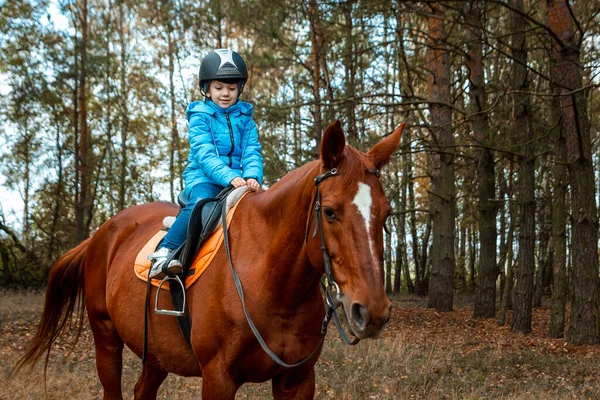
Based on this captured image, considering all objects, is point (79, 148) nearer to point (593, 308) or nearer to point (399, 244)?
point (399, 244)

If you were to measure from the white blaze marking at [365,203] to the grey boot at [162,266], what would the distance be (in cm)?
144

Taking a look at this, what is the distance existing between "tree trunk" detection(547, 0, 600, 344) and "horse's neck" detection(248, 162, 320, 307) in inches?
320

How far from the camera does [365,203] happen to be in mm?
2596

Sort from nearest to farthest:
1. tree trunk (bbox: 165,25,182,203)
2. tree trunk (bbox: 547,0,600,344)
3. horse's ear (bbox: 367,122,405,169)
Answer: horse's ear (bbox: 367,122,405,169)
tree trunk (bbox: 547,0,600,344)
tree trunk (bbox: 165,25,182,203)

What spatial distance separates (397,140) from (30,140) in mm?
19669

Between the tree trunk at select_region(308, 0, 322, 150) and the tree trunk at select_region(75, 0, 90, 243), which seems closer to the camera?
the tree trunk at select_region(308, 0, 322, 150)

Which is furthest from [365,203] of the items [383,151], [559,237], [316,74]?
[316,74]

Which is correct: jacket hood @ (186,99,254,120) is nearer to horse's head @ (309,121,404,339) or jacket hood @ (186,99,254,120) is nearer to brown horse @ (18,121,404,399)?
brown horse @ (18,121,404,399)

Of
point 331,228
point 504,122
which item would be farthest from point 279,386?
point 504,122

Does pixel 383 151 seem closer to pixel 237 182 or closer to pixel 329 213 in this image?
pixel 329 213

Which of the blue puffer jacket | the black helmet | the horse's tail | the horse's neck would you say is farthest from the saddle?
the horse's tail

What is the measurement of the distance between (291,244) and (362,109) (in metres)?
11.9

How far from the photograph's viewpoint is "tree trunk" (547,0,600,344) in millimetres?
9797

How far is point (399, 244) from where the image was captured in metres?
26.5
